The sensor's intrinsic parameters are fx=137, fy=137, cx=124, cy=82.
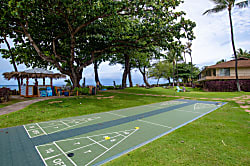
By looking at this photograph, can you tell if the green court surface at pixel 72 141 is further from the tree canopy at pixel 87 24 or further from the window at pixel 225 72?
the window at pixel 225 72

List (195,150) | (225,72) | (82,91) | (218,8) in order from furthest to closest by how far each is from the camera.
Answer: (225,72)
(218,8)
(82,91)
(195,150)

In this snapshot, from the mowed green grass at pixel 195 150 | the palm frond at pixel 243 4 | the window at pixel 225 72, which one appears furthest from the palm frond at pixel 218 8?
the mowed green grass at pixel 195 150

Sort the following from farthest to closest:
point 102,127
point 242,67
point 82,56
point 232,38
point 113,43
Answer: point 242,67
point 232,38
point 82,56
point 113,43
point 102,127

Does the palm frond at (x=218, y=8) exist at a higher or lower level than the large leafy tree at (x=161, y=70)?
higher

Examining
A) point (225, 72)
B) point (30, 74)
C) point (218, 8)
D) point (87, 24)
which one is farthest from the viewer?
point (225, 72)

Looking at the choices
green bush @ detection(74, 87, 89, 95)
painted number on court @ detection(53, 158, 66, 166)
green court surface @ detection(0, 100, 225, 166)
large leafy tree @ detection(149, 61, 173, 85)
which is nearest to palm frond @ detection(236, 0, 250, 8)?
green court surface @ detection(0, 100, 225, 166)

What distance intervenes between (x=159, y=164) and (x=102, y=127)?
2.72 meters

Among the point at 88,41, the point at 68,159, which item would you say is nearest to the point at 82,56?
the point at 88,41

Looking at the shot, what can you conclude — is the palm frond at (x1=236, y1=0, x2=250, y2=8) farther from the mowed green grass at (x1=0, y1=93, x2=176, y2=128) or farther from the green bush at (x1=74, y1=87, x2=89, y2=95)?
the green bush at (x1=74, y1=87, x2=89, y2=95)

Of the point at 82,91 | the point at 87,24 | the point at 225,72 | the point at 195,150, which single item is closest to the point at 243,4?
the point at 225,72

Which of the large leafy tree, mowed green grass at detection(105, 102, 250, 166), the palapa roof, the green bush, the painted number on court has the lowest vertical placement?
mowed green grass at detection(105, 102, 250, 166)

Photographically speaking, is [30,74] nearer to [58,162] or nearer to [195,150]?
[58,162]

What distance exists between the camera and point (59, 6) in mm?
10375

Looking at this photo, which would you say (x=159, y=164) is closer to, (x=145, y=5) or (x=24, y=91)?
(x=145, y=5)
